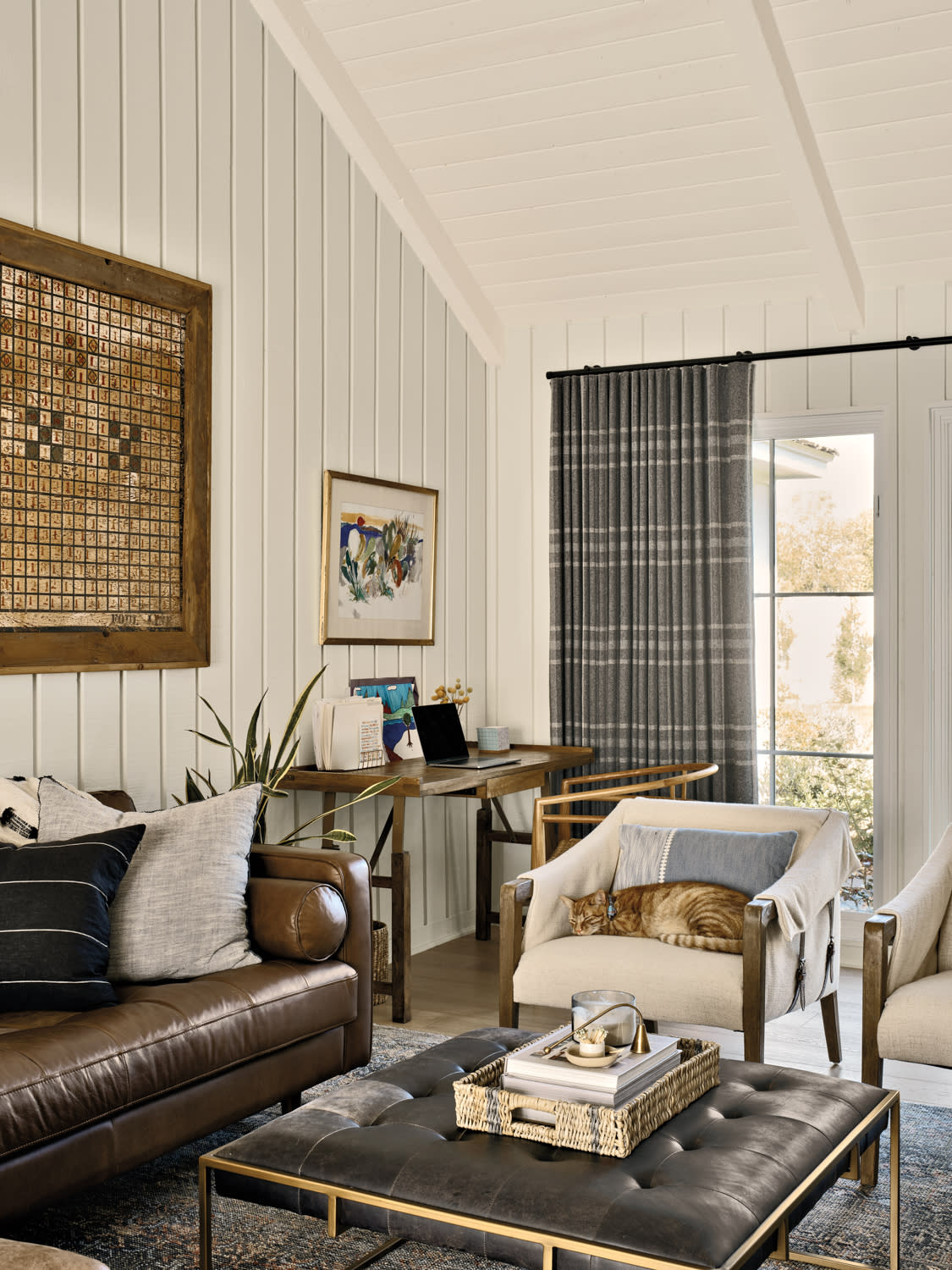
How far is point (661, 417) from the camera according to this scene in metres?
5.12

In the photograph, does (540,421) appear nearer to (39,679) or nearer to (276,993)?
(39,679)

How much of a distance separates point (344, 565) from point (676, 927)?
1.92 m

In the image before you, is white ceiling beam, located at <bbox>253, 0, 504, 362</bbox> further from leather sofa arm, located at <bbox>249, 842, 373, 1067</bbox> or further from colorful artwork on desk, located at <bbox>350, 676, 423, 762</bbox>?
leather sofa arm, located at <bbox>249, 842, 373, 1067</bbox>

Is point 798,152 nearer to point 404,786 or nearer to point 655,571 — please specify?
point 655,571

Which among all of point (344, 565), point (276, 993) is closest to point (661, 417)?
point (344, 565)

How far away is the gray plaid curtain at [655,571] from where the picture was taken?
498cm

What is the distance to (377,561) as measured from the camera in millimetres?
4812

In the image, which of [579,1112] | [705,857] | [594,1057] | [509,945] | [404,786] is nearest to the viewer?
[579,1112]

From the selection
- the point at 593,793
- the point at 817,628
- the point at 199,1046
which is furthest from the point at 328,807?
the point at 817,628

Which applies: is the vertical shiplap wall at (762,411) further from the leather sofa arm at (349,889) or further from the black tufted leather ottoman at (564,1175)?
the black tufted leather ottoman at (564,1175)

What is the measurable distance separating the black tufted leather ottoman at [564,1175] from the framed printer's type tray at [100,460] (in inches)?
65.8

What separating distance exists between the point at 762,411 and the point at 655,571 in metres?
0.76

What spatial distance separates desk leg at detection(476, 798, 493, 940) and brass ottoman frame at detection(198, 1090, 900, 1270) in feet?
9.28

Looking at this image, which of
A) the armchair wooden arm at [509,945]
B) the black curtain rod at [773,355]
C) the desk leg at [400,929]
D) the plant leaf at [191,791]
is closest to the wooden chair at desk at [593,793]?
the desk leg at [400,929]
